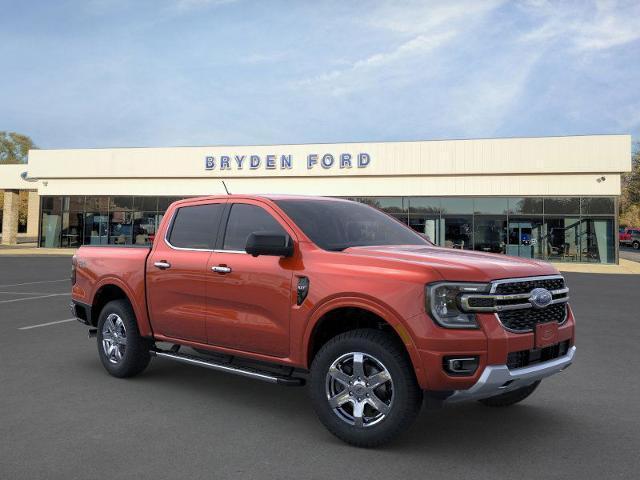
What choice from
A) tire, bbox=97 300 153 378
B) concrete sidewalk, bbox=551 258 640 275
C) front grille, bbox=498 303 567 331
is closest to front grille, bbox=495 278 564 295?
front grille, bbox=498 303 567 331

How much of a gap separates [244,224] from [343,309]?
1.41 metres

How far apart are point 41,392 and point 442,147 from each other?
30509 millimetres

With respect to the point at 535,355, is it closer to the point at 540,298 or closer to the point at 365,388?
the point at 540,298

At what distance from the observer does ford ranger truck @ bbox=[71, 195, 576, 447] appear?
12.4 feet

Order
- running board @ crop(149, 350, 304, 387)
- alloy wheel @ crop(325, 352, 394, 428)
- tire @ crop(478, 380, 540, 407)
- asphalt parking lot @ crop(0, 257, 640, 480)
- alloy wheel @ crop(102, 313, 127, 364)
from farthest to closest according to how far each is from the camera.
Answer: alloy wheel @ crop(102, 313, 127, 364)
tire @ crop(478, 380, 540, 407)
running board @ crop(149, 350, 304, 387)
alloy wheel @ crop(325, 352, 394, 428)
asphalt parking lot @ crop(0, 257, 640, 480)

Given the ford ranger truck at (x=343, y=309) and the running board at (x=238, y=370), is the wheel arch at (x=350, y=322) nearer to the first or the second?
the ford ranger truck at (x=343, y=309)

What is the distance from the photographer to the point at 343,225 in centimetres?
511

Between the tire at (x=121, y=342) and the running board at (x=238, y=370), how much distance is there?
0.69 ft

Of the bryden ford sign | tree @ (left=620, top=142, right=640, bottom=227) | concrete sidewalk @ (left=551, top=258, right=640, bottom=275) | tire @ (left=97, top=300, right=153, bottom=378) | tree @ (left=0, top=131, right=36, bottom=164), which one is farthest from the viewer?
tree @ (left=0, top=131, right=36, bottom=164)

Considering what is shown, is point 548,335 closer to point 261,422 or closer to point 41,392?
point 261,422

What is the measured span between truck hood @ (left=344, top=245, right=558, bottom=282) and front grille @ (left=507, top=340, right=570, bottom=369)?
1.74 ft

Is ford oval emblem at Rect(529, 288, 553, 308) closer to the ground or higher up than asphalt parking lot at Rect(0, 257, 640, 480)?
higher up

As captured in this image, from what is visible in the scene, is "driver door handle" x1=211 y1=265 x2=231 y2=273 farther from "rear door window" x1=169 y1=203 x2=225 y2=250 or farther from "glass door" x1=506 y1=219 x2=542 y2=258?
"glass door" x1=506 y1=219 x2=542 y2=258

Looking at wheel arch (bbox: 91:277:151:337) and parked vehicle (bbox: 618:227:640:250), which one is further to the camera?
parked vehicle (bbox: 618:227:640:250)
